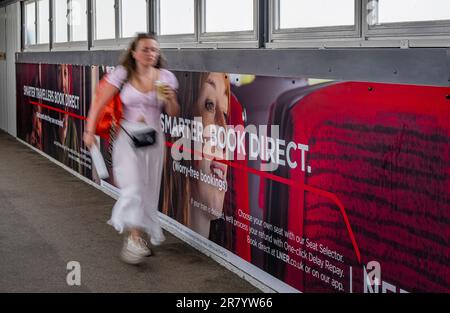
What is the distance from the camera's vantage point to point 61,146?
9.40 metres

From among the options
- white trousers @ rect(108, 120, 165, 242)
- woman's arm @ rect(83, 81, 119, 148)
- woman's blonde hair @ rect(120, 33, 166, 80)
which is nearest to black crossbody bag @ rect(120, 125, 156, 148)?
white trousers @ rect(108, 120, 165, 242)

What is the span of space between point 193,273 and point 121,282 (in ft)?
1.60

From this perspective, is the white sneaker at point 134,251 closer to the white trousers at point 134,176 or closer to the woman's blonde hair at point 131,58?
the white trousers at point 134,176

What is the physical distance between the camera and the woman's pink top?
455 cm

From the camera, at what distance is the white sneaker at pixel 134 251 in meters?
4.75

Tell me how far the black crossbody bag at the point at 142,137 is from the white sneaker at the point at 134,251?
0.67 metres

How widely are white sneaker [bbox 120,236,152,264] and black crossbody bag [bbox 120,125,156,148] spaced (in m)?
0.67

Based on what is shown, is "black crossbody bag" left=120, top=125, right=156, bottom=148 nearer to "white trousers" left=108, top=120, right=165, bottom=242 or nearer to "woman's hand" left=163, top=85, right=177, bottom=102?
"white trousers" left=108, top=120, right=165, bottom=242

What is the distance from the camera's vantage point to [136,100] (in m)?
4.54

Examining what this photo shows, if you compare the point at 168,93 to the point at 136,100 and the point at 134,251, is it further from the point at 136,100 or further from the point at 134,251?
the point at 134,251

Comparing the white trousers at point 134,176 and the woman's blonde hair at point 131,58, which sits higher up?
the woman's blonde hair at point 131,58

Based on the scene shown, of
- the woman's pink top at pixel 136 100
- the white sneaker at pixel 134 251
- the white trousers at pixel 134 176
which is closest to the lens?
the woman's pink top at pixel 136 100

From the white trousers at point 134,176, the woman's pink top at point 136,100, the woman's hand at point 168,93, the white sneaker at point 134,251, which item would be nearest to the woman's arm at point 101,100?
the woman's pink top at point 136,100

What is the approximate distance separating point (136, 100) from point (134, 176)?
49cm
